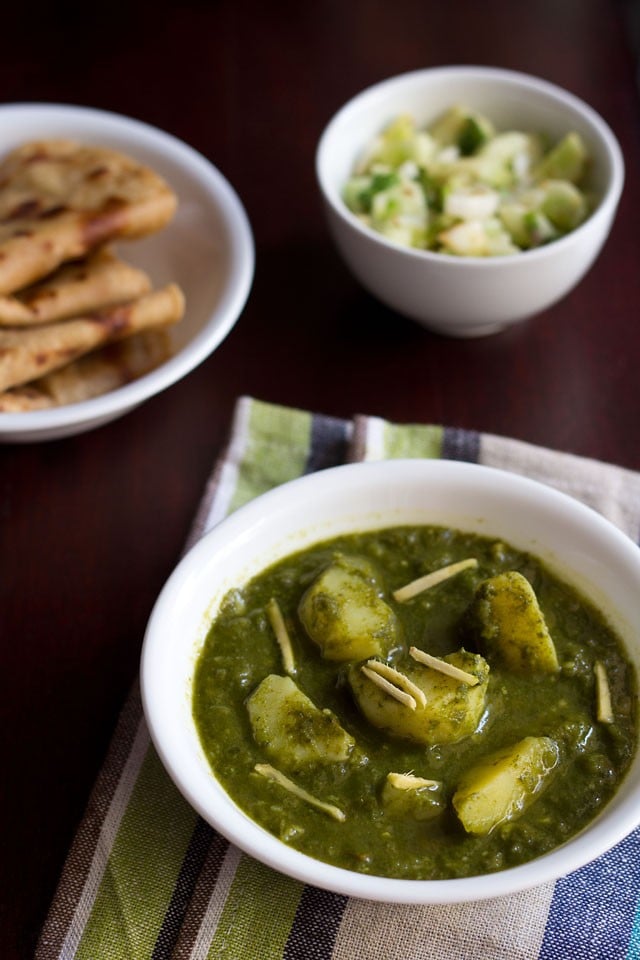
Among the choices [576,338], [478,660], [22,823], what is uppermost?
[478,660]

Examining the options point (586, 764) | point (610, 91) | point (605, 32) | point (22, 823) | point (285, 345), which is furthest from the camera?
point (605, 32)

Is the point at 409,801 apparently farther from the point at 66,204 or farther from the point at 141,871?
the point at 66,204

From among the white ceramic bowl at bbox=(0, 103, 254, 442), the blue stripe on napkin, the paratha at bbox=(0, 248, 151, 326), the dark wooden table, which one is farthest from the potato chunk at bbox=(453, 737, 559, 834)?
the paratha at bbox=(0, 248, 151, 326)

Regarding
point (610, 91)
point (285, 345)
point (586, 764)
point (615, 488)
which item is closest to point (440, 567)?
point (586, 764)

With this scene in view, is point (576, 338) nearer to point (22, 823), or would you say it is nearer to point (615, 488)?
point (615, 488)

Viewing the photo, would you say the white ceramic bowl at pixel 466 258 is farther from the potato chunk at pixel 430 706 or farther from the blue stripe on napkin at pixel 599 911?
the blue stripe on napkin at pixel 599 911

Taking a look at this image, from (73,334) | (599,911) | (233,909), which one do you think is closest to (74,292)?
(73,334)
